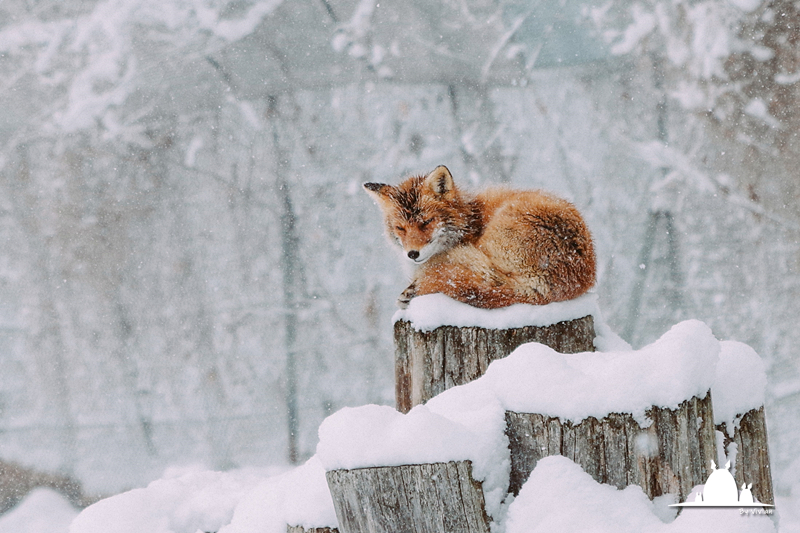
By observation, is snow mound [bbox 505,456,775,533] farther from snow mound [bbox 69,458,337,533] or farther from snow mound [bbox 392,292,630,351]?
snow mound [bbox 392,292,630,351]

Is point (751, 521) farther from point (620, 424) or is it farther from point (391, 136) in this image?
point (391, 136)

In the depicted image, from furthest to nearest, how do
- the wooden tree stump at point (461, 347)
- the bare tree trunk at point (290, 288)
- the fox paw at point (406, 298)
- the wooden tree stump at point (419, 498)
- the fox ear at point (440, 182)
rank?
the bare tree trunk at point (290, 288) → the fox ear at point (440, 182) → the fox paw at point (406, 298) → the wooden tree stump at point (461, 347) → the wooden tree stump at point (419, 498)

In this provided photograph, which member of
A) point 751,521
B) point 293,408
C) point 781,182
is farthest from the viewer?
point 293,408

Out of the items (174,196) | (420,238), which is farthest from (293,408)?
(420,238)

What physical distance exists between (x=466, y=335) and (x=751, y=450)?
0.94 metres

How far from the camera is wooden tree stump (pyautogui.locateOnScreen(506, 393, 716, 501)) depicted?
1373mm

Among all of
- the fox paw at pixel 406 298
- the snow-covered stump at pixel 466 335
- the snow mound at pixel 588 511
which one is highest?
the fox paw at pixel 406 298

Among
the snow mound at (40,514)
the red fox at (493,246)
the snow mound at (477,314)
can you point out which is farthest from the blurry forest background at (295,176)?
the snow mound at (477,314)

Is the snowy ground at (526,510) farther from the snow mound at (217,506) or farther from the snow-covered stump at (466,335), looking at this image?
the snow-covered stump at (466,335)

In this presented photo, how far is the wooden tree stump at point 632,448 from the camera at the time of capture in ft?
4.50

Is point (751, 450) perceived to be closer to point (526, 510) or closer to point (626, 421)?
point (626, 421)

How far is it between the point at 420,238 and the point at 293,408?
198 inches

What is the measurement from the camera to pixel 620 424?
4.50 feet

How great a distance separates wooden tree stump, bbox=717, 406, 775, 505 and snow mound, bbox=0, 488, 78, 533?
22.3ft
